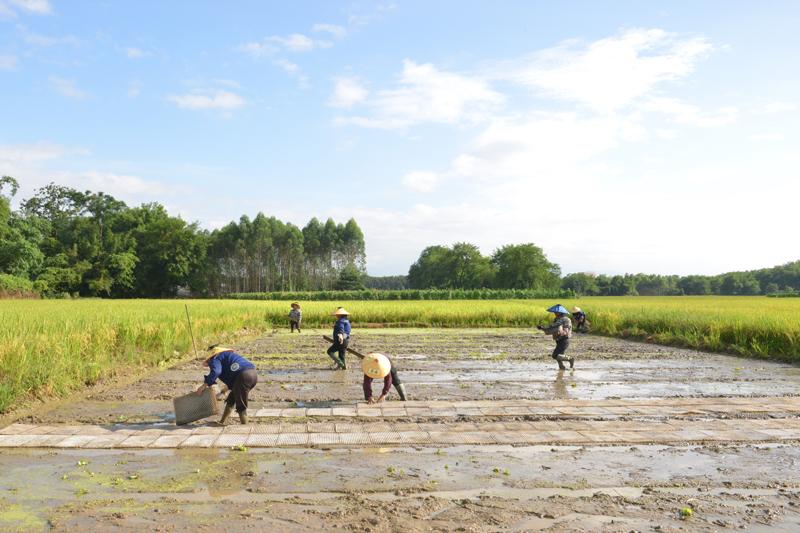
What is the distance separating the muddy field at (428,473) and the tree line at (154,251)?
51725 millimetres

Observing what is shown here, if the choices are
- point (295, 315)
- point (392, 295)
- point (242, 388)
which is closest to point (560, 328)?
point (242, 388)

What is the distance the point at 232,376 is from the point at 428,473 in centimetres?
333

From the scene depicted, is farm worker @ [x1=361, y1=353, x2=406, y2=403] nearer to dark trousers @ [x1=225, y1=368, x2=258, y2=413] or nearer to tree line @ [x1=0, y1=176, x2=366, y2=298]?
dark trousers @ [x1=225, y1=368, x2=258, y2=413]

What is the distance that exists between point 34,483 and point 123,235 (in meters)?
76.4

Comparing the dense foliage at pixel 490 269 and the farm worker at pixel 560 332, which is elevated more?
the dense foliage at pixel 490 269

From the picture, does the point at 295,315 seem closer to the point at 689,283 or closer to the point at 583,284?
the point at 583,284

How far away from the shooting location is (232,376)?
8062 mm

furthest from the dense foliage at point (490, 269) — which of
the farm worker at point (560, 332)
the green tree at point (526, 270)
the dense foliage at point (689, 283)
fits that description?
the farm worker at point (560, 332)

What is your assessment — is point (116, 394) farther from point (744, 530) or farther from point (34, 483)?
point (744, 530)

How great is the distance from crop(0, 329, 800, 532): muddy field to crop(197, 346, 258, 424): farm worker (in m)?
0.32

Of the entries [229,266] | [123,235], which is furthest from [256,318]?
[229,266]

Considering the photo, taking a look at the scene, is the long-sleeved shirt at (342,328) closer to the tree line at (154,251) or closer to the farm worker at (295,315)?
the farm worker at (295,315)

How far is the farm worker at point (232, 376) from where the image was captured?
7945mm

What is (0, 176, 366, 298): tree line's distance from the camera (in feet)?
198
